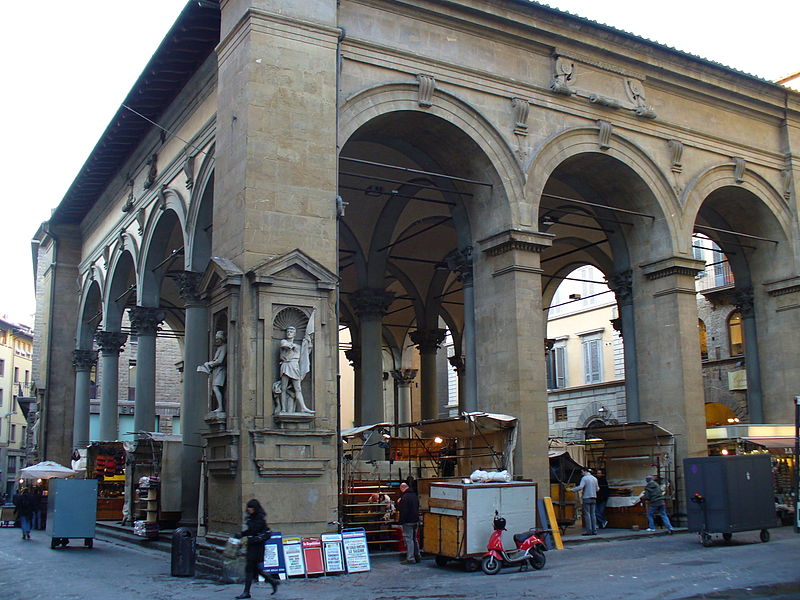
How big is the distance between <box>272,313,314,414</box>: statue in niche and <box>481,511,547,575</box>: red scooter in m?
3.41

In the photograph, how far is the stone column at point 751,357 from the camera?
2383 cm

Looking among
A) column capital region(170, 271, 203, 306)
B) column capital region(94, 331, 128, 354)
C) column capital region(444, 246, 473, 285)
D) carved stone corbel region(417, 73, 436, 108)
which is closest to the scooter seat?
column capital region(444, 246, 473, 285)

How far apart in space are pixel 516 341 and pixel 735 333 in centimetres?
1676

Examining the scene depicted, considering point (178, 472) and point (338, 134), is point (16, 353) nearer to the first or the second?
point (178, 472)

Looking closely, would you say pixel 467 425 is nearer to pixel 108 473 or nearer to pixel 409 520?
pixel 409 520

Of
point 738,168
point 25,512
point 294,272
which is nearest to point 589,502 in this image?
point 294,272

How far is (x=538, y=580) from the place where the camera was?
12703 millimetres

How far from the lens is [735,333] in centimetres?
3173

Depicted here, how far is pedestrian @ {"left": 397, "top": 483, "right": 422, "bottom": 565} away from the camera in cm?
1459

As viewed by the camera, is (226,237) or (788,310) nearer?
(226,237)

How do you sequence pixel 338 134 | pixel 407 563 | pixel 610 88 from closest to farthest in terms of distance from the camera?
pixel 407 563 < pixel 338 134 < pixel 610 88

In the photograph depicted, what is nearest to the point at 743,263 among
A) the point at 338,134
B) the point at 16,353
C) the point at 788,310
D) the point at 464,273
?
the point at 788,310

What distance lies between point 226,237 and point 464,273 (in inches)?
238

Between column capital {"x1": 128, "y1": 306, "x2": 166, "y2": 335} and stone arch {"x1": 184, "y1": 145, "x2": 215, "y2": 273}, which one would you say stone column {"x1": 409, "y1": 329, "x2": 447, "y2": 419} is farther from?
stone arch {"x1": 184, "y1": 145, "x2": 215, "y2": 273}
